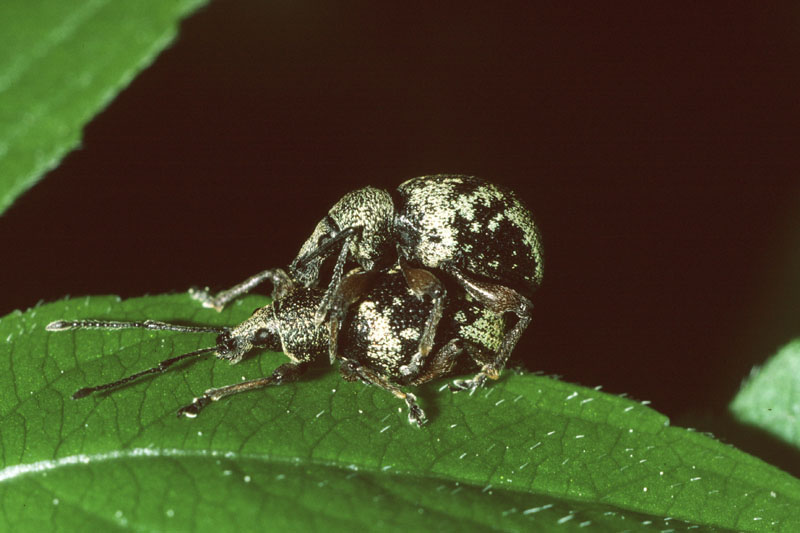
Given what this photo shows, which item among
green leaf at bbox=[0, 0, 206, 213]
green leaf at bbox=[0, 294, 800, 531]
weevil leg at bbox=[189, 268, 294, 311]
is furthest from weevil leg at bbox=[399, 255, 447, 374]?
green leaf at bbox=[0, 0, 206, 213]

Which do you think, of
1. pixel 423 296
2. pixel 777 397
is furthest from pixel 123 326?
pixel 777 397

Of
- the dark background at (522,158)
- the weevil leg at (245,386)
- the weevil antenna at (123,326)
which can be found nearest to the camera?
the weevil leg at (245,386)

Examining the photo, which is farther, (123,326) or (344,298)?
(344,298)

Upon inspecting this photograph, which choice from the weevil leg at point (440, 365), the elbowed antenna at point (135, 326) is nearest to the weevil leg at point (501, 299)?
the weevil leg at point (440, 365)

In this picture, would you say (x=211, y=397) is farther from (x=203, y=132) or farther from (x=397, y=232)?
(x=203, y=132)

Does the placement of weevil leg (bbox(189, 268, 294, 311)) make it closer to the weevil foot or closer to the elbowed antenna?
the elbowed antenna

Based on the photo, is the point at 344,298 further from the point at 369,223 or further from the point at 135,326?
the point at 135,326

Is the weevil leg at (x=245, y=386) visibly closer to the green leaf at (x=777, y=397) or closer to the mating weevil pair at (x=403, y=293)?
the mating weevil pair at (x=403, y=293)

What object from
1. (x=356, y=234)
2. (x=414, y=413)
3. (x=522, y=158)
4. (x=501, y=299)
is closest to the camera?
(x=414, y=413)
